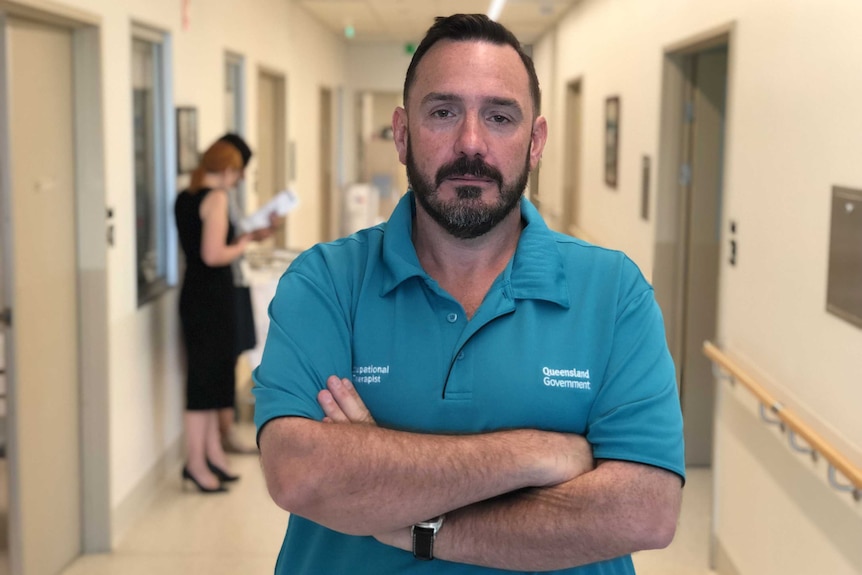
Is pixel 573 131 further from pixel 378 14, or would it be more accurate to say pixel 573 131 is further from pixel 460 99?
pixel 460 99

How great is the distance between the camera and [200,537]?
13.3 feet

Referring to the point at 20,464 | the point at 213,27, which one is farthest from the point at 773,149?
the point at 213,27

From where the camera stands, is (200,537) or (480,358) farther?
(200,537)

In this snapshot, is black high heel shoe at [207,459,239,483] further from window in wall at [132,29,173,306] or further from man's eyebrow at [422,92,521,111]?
man's eyebrow at [422,92,521,111]

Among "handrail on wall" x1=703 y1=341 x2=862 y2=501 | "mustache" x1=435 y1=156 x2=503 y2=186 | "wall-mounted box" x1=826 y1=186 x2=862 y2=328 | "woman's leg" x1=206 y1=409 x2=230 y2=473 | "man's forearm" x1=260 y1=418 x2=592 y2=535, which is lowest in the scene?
"woman's leg" x1=206 y1=409 x2=230 y2=473

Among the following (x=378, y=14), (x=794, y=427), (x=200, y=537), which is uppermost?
(x=378, y=14)

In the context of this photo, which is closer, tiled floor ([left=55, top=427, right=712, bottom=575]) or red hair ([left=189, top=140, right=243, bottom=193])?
tiled floor ([left=55, top=427, right=712, bottom=575])

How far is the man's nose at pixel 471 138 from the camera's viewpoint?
4.50ft

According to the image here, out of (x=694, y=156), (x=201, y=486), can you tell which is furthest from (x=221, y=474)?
(x=694, y=156)

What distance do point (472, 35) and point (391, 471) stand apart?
0.61 metres

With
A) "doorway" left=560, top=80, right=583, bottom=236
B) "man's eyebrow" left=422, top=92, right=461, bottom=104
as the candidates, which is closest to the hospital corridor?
"man's eyebrow" left=422, top=92, right=461, bottom=104

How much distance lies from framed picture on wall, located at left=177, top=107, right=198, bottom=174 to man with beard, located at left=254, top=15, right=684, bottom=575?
11.8ft

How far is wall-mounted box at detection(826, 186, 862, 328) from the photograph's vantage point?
2.38 metres

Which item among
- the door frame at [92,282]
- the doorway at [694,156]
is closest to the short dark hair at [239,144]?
the door frame at [92,282]
